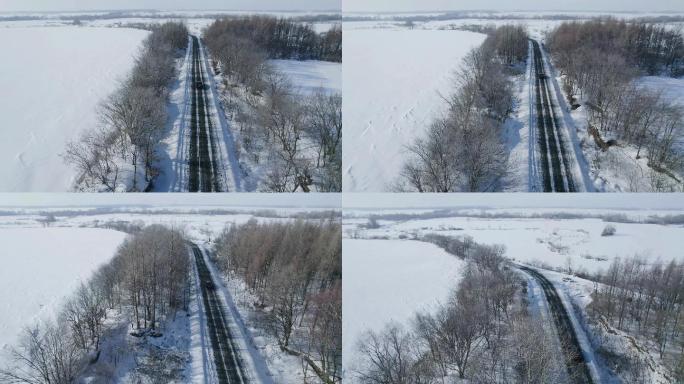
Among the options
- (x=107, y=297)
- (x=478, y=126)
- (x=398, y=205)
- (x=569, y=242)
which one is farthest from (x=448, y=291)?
(x=107, y=297)

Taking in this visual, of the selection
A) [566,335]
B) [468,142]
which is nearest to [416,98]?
[468,142]

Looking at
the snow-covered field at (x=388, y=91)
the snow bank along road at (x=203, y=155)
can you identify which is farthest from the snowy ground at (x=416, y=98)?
the snow bank along road at (x=203, y=155)

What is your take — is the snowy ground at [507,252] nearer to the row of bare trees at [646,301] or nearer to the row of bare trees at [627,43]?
the row of bare trees at [646,301]

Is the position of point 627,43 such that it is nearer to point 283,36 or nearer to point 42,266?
point 283,36

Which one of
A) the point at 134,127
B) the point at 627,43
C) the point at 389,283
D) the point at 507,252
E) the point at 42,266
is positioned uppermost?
the point at 627,43

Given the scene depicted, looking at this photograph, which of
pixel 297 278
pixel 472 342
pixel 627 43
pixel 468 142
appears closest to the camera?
pixel 472 342

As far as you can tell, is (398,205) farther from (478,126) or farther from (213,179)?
(213,179)

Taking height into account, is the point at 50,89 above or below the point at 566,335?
above
